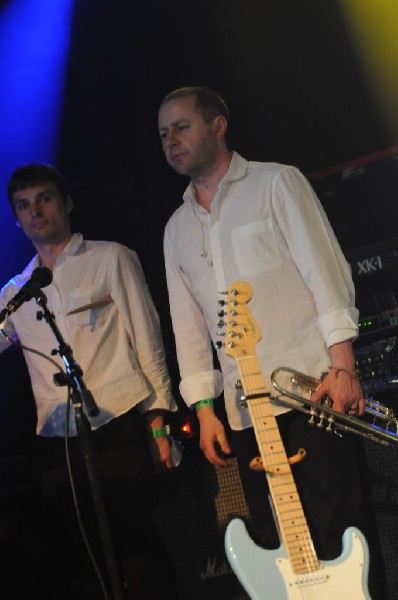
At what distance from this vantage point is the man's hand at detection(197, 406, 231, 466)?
9.34 feet

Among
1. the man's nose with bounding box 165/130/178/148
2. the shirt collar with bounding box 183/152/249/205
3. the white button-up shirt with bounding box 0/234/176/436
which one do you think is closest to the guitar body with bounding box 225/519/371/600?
the white button-up shirt with bounding box 0/234/176/436

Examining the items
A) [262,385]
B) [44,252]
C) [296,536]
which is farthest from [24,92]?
[296,536]

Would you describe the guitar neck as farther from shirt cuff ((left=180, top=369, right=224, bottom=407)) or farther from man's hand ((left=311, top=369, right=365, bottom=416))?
shirt cuff ((left=180, top=369, right=224, bottom=407))

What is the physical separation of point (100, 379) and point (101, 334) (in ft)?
0.68

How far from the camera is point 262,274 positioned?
278cm

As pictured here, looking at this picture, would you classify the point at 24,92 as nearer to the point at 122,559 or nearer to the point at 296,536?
the point at 122,559

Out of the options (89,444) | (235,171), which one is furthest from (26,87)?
(89,444)

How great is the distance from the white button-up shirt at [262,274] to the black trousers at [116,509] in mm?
406

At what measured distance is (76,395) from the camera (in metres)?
2.77

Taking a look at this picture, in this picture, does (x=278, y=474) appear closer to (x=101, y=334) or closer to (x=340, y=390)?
(x=340, y=390)

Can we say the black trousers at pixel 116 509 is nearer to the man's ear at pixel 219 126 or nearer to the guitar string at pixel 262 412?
the guitar string at pixel 262 412

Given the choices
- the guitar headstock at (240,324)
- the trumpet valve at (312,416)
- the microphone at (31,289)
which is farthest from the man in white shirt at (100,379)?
the trumpet valve at (312,416)

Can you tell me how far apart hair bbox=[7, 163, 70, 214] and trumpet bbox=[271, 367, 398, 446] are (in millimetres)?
1635

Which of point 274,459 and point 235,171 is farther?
point 235,171
